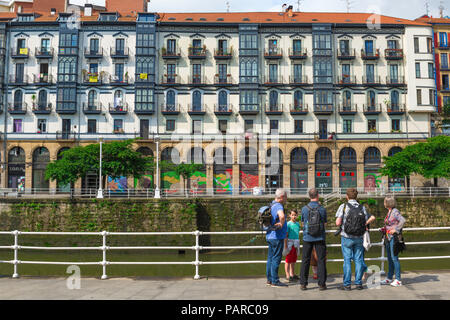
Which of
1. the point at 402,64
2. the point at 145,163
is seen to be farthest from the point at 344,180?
the point at 145,163

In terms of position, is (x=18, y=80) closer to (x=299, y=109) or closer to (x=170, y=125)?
(x=170, y=125)

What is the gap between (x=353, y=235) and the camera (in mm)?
7141

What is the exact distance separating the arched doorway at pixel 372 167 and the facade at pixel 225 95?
0.12m

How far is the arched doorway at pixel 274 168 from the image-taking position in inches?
1644

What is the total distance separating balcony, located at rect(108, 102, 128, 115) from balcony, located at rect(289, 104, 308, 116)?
19157mm

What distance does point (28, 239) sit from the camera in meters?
28.2

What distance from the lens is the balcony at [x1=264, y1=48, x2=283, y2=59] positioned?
42.7 meters

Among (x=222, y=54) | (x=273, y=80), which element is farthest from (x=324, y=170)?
(x=222, y=54)

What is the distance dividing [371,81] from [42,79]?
3842 centimetres

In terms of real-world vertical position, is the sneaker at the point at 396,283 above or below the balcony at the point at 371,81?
below

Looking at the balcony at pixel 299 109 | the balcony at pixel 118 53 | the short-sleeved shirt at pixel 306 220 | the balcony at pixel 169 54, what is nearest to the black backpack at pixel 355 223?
the short-sleeved shirt at pixel 306 220

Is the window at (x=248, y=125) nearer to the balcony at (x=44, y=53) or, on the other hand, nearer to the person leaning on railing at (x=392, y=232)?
the balcony at (x=44, y=53)

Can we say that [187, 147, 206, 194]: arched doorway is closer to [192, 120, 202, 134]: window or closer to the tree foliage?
[192, 120, 202, 134]: window
